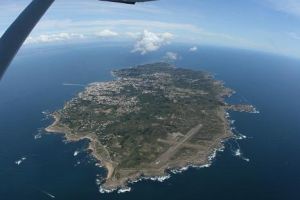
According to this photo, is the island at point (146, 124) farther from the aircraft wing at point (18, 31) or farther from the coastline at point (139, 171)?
the aircraft wing at point (18, 31)

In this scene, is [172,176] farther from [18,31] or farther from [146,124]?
[18,31]

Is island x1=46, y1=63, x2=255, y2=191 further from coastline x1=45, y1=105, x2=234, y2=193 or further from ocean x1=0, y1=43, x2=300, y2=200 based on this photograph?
ocean x1=0, y1=43, x2=300, y2=200

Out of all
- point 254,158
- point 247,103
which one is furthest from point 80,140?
point 247,103

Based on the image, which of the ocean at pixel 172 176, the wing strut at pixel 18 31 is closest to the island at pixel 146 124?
the ocean at pixel 172 176

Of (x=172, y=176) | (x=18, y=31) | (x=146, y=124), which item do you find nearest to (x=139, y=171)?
(x=172, y=176)

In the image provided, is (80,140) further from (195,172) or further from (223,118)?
(223,118)
